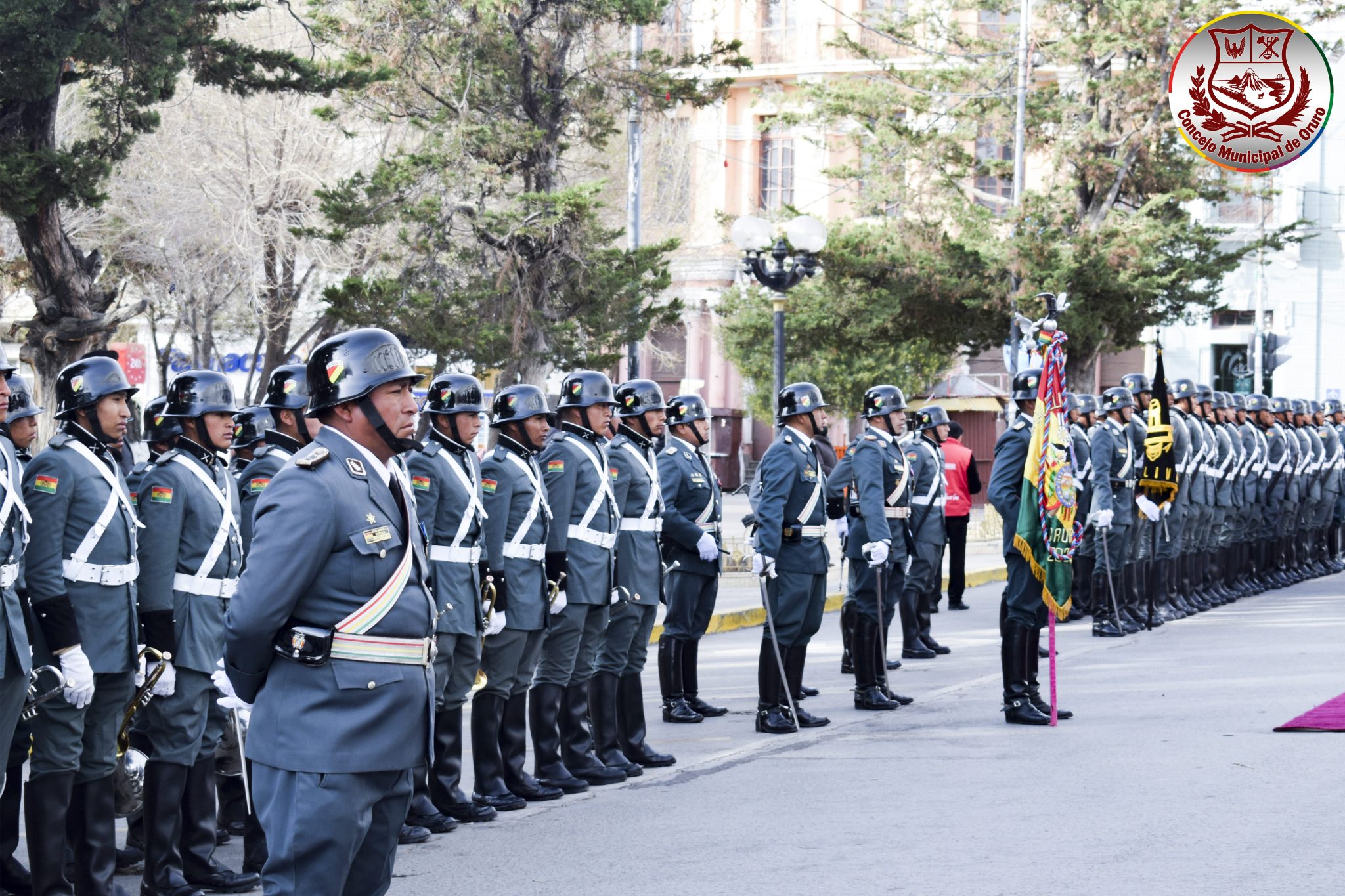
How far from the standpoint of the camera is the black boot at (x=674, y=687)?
1103 centimetres

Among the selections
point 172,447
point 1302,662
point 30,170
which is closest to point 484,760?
point 172,447

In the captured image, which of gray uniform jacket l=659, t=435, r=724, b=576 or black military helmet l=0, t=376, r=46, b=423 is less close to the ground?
black military helmet l=0, t=376, r=46, b=423

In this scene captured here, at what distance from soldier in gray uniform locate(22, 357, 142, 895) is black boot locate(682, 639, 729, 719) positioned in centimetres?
486

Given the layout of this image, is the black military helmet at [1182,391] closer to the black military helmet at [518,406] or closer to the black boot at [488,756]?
the black military helmet at [518,406]

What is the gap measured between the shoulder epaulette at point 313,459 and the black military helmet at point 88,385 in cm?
229

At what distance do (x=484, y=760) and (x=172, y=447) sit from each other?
219 cm

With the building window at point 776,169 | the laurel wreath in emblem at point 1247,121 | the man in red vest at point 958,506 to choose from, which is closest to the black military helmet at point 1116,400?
the man in red vest at point 958,506

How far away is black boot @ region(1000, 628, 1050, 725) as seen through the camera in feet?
35.1

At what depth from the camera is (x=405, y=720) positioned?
4805 millimetres

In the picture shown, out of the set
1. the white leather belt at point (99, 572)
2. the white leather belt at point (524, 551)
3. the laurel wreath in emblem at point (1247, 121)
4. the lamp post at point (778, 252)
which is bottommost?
the white leather belt at point (524, 551)

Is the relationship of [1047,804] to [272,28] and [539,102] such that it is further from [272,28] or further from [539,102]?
[272,28]

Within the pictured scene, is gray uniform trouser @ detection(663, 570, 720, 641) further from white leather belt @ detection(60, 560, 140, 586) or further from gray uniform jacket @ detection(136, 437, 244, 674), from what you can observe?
white leather belt @ detection(60, 560, 140, 586)

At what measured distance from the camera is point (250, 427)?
8.91m

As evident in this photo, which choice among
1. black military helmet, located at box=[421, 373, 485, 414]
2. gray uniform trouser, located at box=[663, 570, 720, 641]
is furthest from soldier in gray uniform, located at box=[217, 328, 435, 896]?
gray uniform trouser, located at box=[663, 570, 720, 641]
